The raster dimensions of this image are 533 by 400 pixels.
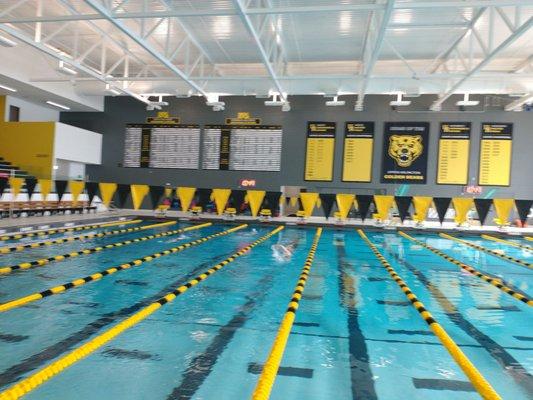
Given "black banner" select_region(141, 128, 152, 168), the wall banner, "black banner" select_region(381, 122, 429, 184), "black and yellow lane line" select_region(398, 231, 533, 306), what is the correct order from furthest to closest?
"black banner" select_region(141, 128, 152, 168)
"black banner" select_region(381, 122, 429, 184)
the wall banner
"black and yellow lane line" select_region(398, 231, 533, 306)

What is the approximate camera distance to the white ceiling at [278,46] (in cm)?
1010

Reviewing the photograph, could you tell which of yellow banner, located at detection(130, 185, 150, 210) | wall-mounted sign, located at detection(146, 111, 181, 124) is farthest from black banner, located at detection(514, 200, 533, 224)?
wall-mounted sign, located at detection(146, 111, 181, 124)

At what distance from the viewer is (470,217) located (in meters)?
16.4

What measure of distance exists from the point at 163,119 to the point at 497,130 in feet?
47.3

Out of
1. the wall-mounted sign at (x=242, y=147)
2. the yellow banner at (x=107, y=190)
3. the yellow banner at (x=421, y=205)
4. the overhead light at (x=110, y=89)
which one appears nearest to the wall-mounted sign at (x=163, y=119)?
the wall-mounted sign at (x=242, y=147)

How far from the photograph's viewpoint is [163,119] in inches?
735

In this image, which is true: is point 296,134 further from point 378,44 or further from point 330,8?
point 330,8

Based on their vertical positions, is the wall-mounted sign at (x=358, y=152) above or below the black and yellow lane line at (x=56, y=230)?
above

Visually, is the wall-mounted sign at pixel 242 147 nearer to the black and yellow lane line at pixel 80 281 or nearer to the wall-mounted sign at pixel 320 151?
the wall-mounted sign at pixel 320 151

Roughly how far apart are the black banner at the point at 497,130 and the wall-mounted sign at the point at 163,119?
43.2ft

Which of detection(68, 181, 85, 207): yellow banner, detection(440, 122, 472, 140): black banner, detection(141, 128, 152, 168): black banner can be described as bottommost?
detection(68, 181, 85, 207): yellow banner

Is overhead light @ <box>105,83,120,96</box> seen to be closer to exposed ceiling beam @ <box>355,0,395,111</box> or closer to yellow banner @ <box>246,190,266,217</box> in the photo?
yellow banner @ <box>246,190,266,217</box>

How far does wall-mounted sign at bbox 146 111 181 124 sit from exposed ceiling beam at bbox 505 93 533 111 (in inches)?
544

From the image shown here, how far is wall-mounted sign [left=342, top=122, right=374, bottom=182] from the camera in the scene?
668 inches
